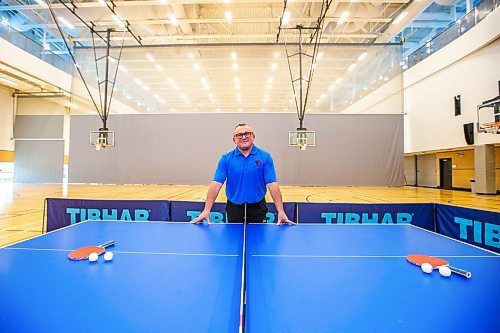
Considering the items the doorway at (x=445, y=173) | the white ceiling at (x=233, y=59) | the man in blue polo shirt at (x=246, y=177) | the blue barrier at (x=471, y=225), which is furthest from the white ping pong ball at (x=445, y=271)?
the doorway at (x=445, y=173)

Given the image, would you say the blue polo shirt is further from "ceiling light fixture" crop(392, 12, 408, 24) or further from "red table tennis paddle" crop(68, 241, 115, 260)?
"ceiling light fixture" crop(392, 12, 408, 24)

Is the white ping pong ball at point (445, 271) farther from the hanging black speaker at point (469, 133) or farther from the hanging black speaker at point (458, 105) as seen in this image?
the hanging black speaker at point (458, 105)

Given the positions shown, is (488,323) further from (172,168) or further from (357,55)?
(357,55)

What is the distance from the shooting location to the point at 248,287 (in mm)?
1397

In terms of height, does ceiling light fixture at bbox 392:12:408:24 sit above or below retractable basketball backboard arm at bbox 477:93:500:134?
above

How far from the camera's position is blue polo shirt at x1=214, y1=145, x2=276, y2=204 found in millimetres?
3395

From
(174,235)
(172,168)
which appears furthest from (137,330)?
(172,168)

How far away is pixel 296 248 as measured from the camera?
219 cm

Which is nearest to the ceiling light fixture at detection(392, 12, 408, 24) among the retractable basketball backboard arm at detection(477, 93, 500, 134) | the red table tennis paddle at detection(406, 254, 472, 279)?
the retractable basketball backboard arm at detection(477, 93, 500, 134)

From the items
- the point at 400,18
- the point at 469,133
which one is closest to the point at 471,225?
the point at 469,133

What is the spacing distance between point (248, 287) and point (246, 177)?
2078 mm

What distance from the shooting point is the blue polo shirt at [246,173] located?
134 inches

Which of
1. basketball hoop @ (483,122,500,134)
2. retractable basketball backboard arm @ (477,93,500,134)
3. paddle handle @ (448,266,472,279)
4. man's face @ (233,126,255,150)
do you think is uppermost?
retractable basketball backboard arm @ (477,93,500,134)

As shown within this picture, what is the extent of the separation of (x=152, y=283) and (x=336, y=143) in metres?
15.2
